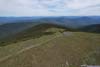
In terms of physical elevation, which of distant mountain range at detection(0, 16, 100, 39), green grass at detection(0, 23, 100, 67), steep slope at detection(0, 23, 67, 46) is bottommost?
green grass at detection(0, 23, 100, 67)

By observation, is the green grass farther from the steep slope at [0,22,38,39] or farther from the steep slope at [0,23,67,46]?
the steep slope at [0,22,38,39]

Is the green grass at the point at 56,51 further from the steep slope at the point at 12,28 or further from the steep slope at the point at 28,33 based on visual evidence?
the steep slope at the point at 12,28

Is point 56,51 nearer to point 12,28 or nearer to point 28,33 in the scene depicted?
point 28,33

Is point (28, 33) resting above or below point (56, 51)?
above

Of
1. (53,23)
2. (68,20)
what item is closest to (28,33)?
(53,23)

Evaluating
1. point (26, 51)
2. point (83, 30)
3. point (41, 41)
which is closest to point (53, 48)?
point (41, 41)

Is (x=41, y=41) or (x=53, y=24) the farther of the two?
(x=53, y=24)

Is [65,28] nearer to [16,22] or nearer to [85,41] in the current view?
[85,41]

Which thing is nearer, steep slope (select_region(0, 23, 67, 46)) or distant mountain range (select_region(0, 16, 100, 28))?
steep slope (select_region(0, 23, 67, 46))

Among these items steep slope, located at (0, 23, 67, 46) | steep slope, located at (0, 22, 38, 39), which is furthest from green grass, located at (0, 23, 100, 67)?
steep slope, located at (0, 22, 38, 39)
